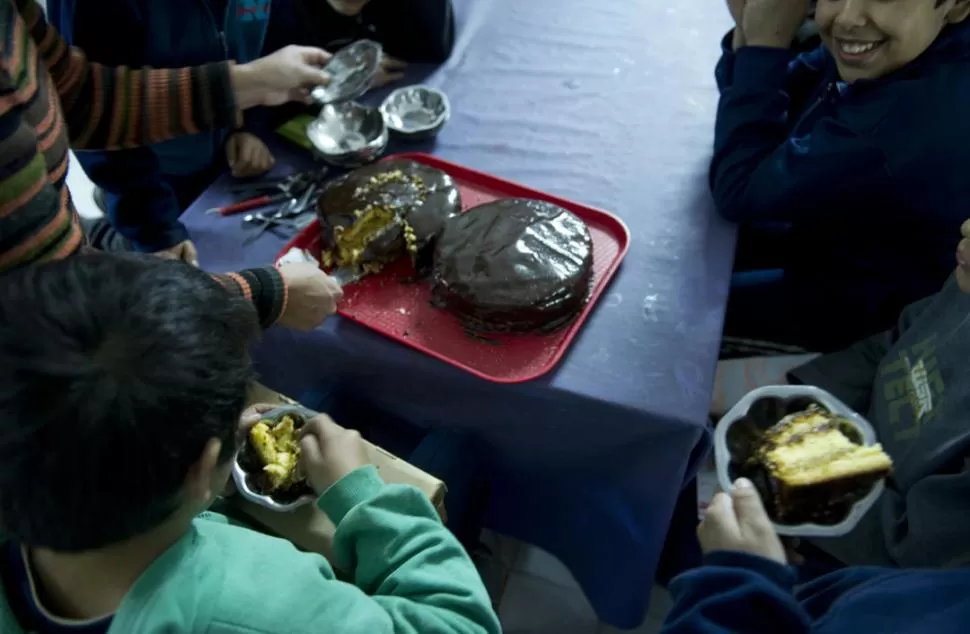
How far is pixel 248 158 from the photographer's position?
51.3 inches

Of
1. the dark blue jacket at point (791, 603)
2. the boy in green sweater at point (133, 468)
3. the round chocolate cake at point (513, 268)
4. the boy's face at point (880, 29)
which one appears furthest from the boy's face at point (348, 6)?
the dark blue jacket at point (791, 603)

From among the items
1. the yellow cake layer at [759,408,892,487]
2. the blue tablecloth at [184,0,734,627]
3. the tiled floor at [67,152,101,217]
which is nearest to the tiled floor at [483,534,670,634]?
the blue tablecloth at [184,0,734,627]

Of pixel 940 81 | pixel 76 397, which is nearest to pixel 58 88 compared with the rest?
pixel 76 397

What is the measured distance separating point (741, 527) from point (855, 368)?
19.9 inches

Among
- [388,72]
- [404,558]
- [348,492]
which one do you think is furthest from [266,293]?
[388,72]

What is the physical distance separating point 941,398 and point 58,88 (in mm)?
1445

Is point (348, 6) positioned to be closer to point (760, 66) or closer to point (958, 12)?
point (760, 66)

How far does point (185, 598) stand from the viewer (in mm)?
597

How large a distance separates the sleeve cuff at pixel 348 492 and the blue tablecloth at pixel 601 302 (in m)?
0.22

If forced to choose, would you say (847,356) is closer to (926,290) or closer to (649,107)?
(926,290)

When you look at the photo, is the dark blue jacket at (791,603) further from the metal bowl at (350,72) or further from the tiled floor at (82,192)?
the tiled floor at (82,192)

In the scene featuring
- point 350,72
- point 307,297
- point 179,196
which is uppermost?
point 350,72

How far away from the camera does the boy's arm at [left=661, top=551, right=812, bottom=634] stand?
2.57 feet

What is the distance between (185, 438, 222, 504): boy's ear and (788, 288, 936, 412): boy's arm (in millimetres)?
1045
